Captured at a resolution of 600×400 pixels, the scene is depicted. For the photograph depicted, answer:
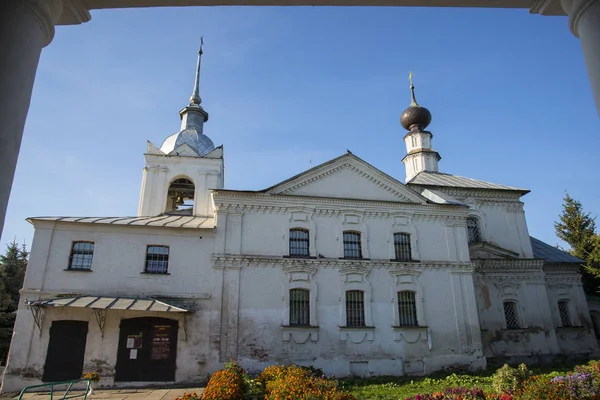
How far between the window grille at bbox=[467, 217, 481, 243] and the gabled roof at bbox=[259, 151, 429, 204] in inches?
188

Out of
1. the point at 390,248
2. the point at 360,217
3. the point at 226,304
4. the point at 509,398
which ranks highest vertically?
the point at 360,217

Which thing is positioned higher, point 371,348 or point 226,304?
point 226,304

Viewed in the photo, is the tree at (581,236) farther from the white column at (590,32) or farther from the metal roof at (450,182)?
the white column at (590,32)

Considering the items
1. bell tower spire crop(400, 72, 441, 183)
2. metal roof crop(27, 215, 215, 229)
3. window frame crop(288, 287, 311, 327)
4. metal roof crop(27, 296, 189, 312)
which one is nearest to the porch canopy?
metal roof crop(27, 296, 189, 312)

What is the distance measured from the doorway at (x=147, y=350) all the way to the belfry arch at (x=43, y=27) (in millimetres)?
14502

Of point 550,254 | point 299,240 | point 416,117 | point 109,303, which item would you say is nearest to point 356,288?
point 299,240

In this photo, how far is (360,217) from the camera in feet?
62.3

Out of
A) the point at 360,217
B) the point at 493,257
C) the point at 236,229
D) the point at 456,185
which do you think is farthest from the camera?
the point at 456,185

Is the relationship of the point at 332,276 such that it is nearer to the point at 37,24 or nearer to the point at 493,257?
the point at 493,257

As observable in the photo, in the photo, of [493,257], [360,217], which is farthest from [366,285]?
[493,257]

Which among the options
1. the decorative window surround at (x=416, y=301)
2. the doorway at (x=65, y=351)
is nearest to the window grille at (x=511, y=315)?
the decorative window surround at (x=416, y=301)

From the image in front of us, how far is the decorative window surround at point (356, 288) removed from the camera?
17.0 meters

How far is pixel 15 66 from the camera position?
253 cm

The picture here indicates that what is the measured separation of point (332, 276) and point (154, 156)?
11.9 m
